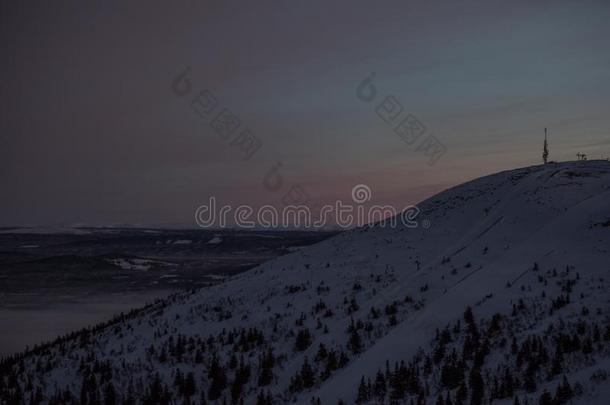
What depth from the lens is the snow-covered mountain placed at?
11141 mm

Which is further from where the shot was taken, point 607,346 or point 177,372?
point 177,372

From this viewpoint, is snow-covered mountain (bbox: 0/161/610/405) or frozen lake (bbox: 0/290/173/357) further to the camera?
frozen lake (bbox: 0/290/173/357)

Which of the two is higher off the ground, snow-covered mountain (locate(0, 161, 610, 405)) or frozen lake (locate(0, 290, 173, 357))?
snow-covered mountain (locate(0, 161, 610, 405))

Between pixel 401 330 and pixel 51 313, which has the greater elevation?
pixel 401 330

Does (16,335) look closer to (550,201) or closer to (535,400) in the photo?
(535,400)

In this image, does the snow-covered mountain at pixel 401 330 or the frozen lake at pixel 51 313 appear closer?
the snow-covered mountain at pixel 401 330

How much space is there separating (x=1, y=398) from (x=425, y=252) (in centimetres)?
1872

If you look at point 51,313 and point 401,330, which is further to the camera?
point 51,313

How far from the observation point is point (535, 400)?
29.9 feet

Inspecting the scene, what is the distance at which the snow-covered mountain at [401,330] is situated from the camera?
11.1 meters

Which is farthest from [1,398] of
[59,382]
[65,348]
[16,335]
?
[16,335]

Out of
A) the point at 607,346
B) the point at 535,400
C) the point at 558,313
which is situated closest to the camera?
the point at 535,400

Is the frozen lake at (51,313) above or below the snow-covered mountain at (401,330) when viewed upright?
below

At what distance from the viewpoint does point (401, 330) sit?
15.0 meters
